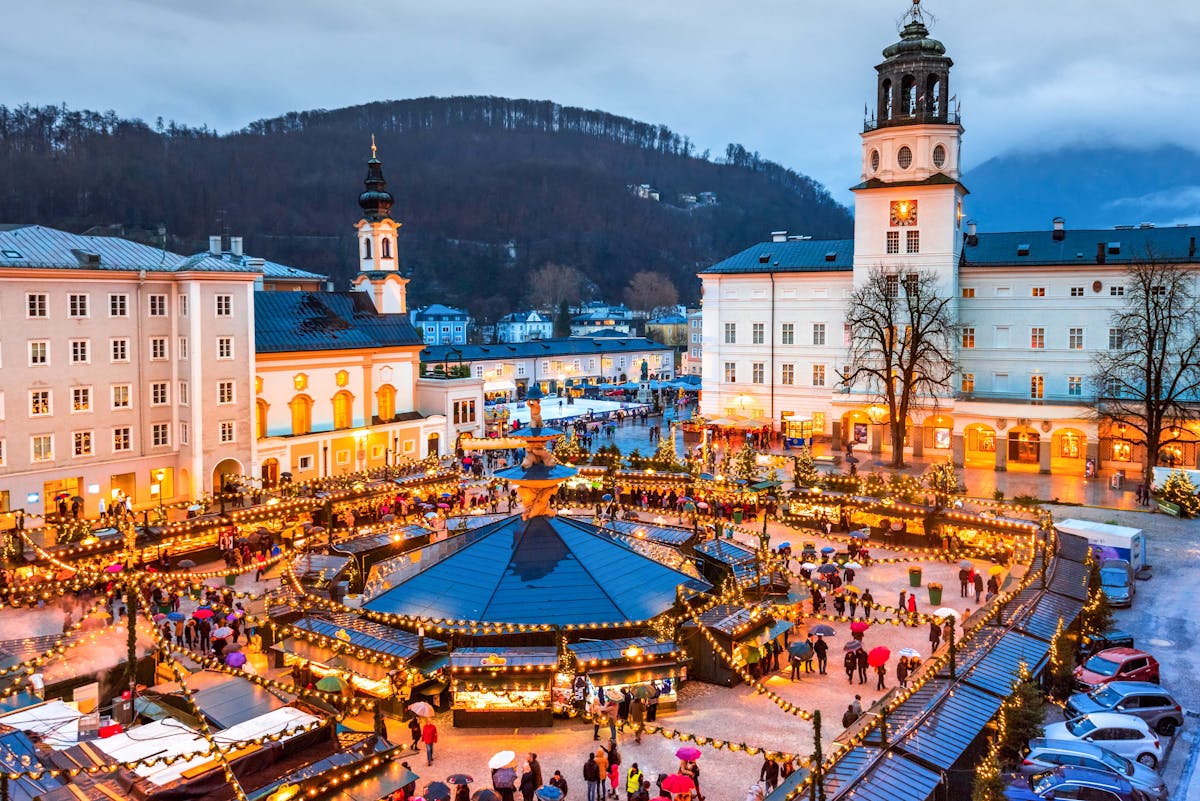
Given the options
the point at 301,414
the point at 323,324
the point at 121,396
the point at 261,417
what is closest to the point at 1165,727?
the point at 121,396

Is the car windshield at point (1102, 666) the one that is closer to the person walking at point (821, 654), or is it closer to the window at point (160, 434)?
the person walking at point (821, 654)

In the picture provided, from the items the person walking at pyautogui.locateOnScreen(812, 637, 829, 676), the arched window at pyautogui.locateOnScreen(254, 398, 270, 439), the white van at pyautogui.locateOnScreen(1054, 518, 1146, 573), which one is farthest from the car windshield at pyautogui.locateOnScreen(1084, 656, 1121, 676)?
the arched window at pyautogui.locateOnScreen(254, 398, 270, 439)

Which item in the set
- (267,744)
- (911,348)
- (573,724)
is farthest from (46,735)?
(911,348)

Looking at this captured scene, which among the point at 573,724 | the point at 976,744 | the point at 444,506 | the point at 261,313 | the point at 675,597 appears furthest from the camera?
the point at 261,313

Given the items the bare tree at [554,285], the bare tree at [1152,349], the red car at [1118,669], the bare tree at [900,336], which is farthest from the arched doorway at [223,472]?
the bare tree at [554,285]

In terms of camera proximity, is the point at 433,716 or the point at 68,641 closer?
the point at 433,716

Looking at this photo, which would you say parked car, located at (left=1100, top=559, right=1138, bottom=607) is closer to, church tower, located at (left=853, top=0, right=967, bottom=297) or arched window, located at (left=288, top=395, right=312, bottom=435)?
church tower, located at (left=853, top=0, right=967, bottom=297)

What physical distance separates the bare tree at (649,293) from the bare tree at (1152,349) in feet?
362

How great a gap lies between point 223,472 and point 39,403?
25.7 ft

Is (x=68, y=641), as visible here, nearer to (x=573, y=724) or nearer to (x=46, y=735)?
(x=46, y=735)

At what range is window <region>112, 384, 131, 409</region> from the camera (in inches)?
1508

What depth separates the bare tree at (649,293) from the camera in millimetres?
157000

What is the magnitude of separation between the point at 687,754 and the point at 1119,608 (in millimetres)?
16795

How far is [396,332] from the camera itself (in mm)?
51281
